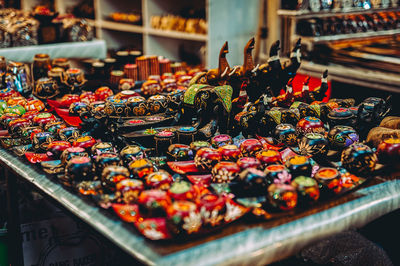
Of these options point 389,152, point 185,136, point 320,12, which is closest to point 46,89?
point 185,136

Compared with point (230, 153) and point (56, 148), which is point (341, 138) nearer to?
point (230, 153)

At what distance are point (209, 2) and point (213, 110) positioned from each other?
2.14 metres

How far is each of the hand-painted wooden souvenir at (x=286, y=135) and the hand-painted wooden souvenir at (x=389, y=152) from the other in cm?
25

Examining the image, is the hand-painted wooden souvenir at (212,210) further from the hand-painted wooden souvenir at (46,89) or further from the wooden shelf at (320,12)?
the wooden shelf at (320,12)

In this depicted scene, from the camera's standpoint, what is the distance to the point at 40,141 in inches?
54.6

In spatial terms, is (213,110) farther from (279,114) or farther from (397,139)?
(397,139)

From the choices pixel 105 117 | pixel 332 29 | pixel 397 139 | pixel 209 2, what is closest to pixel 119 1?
pixel 209 2

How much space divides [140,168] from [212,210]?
0.87ft

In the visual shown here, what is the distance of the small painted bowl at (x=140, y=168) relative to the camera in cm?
113

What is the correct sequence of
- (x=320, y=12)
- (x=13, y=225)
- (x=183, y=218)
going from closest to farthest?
(x=183, y=218) → (x=13, y=225) → (x=320, y=12)

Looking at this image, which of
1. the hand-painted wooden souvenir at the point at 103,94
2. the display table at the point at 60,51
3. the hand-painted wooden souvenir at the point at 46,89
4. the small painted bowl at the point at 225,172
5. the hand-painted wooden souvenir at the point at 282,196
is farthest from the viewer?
the display table at the point at 60,51

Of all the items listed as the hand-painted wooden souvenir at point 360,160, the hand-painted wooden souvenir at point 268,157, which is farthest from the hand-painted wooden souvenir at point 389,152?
the hand-painted wooden souvenir at point 268,157

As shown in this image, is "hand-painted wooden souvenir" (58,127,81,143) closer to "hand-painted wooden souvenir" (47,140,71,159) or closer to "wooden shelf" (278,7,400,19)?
"hand-painted wooden souvenir" (47,140,71,159)

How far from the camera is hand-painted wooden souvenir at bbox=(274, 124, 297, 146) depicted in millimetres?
1381
